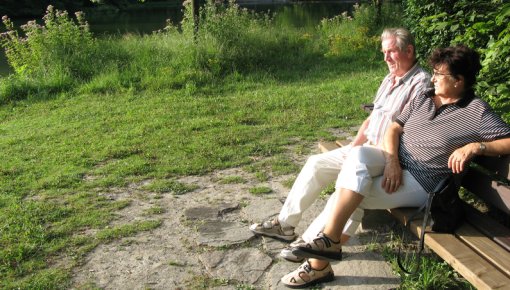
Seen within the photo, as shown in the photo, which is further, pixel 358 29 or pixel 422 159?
pixel 358 29

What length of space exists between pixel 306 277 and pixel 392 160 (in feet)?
2.83

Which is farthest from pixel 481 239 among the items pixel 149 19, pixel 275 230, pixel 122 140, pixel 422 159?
pixel 149 19

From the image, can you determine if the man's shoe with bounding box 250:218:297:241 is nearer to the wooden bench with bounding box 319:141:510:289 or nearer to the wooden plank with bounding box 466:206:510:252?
the wooden bench with bounding box 319:141:510:289

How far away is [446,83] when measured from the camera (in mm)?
3395

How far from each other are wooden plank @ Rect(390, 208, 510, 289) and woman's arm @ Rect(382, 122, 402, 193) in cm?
20

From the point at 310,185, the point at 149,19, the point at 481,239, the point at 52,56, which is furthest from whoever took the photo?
the point at 149,19

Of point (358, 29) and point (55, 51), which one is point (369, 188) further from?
point (358, 29)

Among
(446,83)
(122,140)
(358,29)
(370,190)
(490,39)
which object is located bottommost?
(122,140)

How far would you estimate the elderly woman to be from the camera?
3.28 metres

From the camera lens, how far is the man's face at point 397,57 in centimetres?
396

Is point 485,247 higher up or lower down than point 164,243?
higher up

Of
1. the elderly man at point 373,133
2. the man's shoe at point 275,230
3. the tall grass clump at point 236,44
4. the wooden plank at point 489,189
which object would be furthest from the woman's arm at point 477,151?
the tall grass clump at point 236,44

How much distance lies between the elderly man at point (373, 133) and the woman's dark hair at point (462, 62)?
43cm

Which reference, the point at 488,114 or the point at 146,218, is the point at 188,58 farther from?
the point at 488,114
